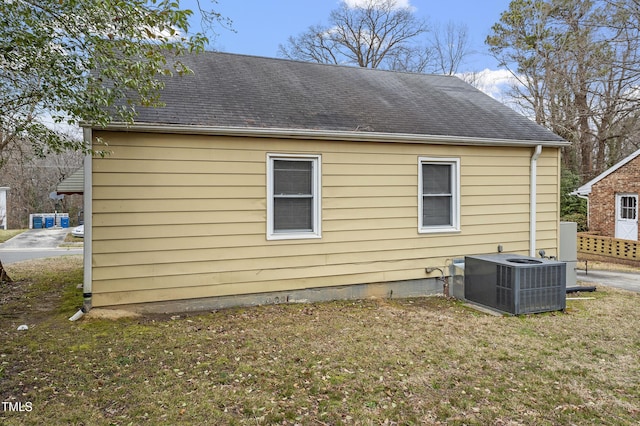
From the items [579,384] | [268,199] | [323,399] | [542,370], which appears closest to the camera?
[323,399]

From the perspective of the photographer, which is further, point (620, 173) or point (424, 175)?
point (620, 173)

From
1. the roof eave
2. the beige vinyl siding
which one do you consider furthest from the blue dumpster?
the roof eave

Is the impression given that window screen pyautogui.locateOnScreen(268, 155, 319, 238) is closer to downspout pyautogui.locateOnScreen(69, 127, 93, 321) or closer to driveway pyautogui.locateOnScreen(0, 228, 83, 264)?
downspout pyautogui.locateOnScreen(69, 127, 93, 321)

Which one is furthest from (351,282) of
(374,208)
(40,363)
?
(40,363)

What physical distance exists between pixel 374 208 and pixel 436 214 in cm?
130

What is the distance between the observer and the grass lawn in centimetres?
332

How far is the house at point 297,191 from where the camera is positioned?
5.86 metres

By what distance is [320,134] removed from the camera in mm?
6656

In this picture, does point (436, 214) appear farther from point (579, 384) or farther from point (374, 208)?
point (579, 384)

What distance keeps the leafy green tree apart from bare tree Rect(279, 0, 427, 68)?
21.5 metres

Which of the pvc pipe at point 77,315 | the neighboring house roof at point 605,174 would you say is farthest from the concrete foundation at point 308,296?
the neighboring house roof at point 605,174

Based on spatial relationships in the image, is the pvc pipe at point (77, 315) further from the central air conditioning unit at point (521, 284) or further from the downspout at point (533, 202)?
the downspout at point (533, 202)

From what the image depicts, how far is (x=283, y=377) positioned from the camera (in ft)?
12.9

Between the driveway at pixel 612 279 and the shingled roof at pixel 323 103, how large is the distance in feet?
13.7
